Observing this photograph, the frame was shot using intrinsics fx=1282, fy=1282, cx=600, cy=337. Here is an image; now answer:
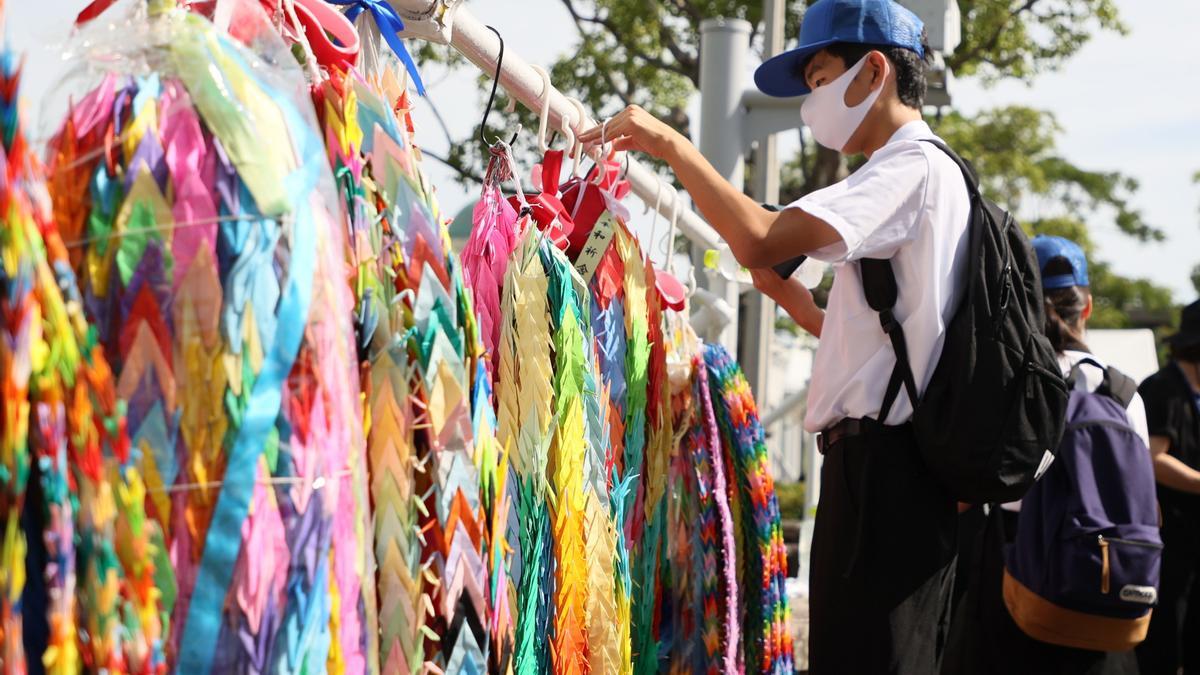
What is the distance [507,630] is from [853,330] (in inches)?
46.4

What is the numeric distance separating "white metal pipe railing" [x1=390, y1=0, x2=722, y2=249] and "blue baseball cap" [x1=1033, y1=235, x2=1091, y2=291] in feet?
5.31

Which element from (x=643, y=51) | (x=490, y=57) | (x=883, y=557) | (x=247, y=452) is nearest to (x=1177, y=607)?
(x=883, y=557)

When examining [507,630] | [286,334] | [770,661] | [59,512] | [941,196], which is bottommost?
[770,661]

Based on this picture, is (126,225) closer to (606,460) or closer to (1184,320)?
(606,460)

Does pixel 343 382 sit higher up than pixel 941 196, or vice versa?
pixel 941 196

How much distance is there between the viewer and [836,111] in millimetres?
2330

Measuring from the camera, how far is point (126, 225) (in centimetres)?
87

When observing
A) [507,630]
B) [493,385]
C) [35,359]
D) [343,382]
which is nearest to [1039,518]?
[493,385]

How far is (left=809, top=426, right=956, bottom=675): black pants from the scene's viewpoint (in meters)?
2.16

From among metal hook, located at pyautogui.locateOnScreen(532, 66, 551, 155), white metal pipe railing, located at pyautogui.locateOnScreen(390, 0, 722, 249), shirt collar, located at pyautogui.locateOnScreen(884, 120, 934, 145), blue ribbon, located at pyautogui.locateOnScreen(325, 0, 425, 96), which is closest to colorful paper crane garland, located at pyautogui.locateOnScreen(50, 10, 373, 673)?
blue ribbon, located at pyautogui.locateOnScreen(325, 0, 425, 96)

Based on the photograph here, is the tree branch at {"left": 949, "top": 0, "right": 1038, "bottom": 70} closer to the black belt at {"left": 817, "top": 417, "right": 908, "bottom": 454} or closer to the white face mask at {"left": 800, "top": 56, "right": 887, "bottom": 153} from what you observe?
the white face mask at {"left": 800, "top": 56, "right": 887, "bottom": 153}

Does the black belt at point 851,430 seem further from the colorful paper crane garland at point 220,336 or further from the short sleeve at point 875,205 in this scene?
the colorful paper crane garland at point 220,336

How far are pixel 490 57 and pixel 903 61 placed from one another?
35.2 inches

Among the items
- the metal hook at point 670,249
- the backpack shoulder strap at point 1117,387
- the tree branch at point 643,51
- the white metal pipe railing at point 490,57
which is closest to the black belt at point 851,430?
the metal hook at point 670,249
